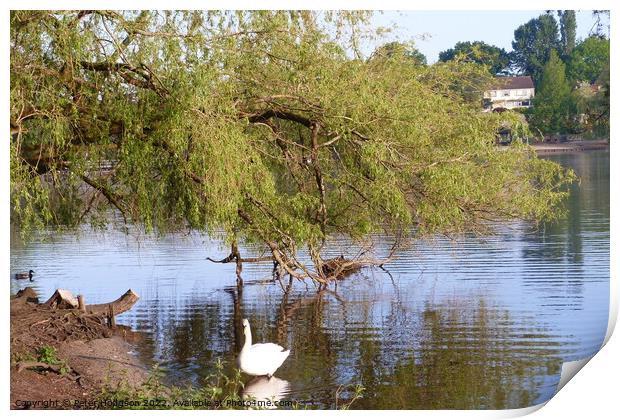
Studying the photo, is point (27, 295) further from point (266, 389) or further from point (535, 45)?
point (535, 45)

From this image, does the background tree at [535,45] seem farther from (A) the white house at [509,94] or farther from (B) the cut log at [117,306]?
(B) the cut log at [117,306]

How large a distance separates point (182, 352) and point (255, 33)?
11.5 feet

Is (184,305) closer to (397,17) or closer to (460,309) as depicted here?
(460,309)

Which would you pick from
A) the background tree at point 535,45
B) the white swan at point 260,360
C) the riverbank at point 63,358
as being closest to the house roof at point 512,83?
the background tree at point 535,45

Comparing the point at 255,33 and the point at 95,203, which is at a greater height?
the point at 255,33

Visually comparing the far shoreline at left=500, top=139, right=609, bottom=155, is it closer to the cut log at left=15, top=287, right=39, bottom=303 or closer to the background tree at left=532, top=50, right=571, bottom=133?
the background tree at left=532, top=50, right=571, bottom=133

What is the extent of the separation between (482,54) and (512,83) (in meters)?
0.71

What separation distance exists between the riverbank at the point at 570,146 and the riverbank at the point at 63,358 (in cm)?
665

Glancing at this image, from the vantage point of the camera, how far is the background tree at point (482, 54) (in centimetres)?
1564

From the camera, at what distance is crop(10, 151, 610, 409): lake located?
33.2 feet

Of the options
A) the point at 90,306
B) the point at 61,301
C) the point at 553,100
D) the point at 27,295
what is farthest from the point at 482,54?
the point at 27,295

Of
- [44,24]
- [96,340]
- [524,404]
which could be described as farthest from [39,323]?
[524,404]

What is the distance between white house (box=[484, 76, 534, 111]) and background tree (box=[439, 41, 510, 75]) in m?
0.24

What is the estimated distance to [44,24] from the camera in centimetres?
977
